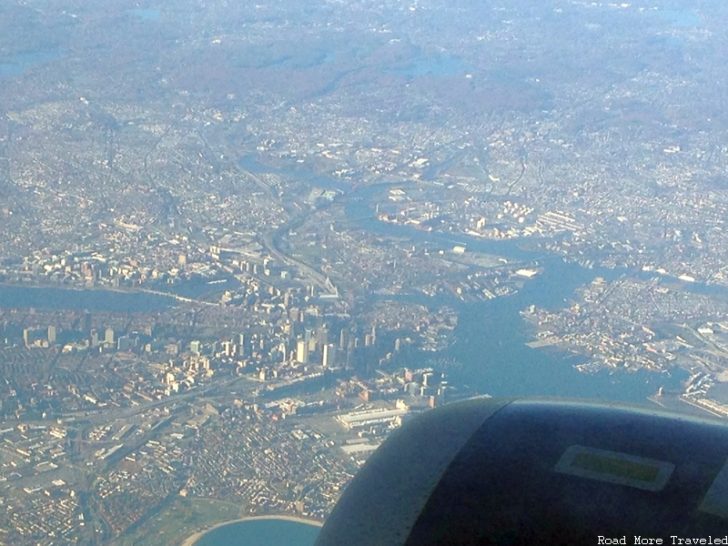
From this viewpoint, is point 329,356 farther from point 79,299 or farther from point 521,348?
point 79,299

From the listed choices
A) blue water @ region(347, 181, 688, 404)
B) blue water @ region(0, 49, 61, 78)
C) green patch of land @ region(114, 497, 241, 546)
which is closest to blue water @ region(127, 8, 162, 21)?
blue water @ region(0, 49, 61, 78)

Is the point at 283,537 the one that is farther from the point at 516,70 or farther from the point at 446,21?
the point at 446,21

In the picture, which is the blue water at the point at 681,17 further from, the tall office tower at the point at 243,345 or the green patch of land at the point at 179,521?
the green patch of land at the point at 179,521

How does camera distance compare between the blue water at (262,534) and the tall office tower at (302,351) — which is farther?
the tall office tower at (302,351)

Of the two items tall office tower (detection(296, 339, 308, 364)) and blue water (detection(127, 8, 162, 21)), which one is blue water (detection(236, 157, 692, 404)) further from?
blue water (detection(127, 8, 162, 21))

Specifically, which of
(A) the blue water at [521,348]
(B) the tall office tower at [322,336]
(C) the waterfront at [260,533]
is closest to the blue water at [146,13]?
(A) the blue water at [521,348]

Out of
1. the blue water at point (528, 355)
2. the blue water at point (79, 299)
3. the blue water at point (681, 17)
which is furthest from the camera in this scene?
the blue water at point (681, 17)
